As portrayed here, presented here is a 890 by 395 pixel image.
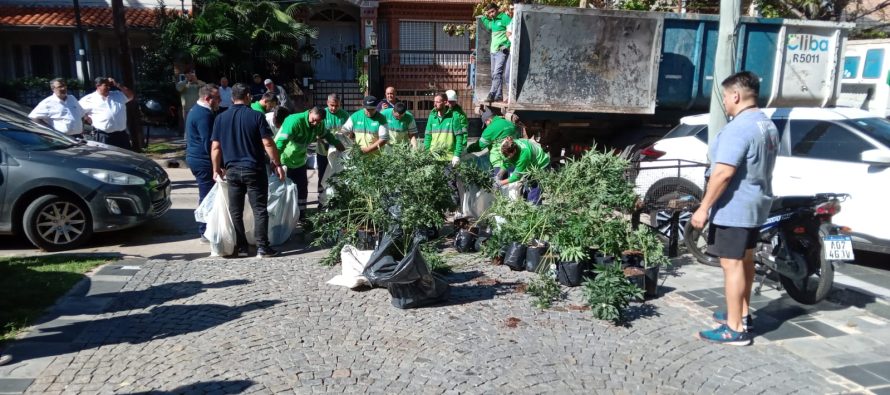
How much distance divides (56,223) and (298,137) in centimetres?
273

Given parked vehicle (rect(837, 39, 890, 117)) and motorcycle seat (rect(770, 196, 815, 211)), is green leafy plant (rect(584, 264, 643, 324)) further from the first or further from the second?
parked vehicle (rect(837, 39, 890, 117))

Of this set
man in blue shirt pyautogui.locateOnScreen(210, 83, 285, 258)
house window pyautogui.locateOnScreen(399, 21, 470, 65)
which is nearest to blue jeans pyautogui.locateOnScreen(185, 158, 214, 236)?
man in blue shirt pyautogui.locateOnScreen(210, 83, 285, 258)

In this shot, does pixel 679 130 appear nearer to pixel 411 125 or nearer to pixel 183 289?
pixel 411 125

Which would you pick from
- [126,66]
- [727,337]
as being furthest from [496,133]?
[126,66]

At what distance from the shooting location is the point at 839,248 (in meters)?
5.44

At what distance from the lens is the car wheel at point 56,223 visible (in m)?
7.29

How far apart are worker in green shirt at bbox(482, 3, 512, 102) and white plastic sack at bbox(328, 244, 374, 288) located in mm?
5389

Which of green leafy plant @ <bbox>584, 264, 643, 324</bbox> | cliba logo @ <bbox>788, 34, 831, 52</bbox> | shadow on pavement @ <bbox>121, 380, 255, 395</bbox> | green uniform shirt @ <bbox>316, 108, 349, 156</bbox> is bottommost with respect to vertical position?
shadow on pavement @ <bbox>121, 380, 255, 395</bbox>

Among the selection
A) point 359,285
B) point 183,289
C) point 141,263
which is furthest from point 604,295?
point 141,263

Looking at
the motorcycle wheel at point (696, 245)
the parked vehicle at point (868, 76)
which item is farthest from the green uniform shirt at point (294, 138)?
the parked vehicle at point (868, 76)

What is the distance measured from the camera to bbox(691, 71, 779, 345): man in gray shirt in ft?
15.2

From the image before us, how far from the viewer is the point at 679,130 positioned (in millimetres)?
8758

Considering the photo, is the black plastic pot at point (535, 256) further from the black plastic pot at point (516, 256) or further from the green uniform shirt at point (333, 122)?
the green uniform shirt at point (333, 122)

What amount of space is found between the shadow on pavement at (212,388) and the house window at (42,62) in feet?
62.2
